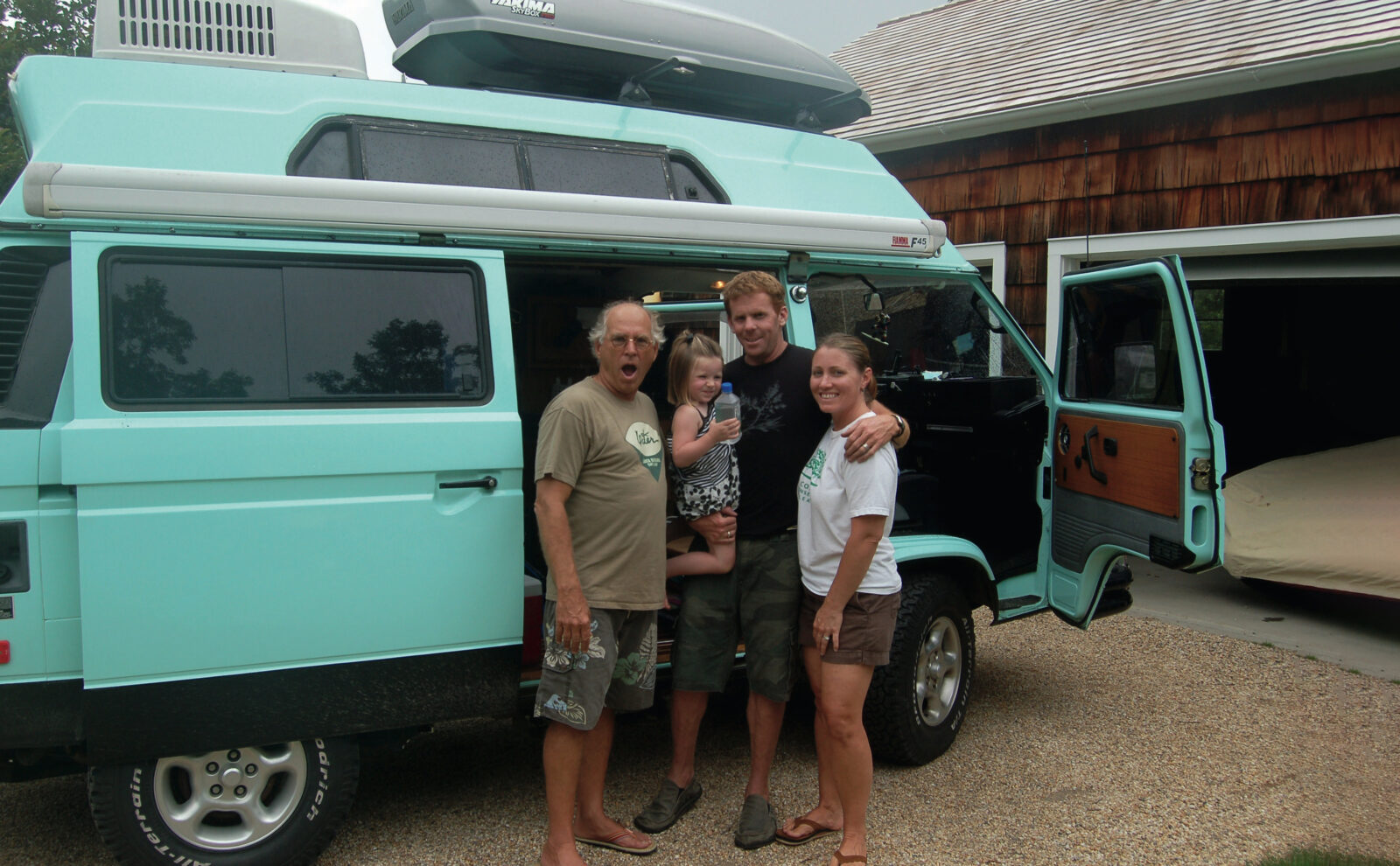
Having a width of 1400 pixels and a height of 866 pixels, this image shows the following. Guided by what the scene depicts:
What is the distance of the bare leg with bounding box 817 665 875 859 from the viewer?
3287 millimetres

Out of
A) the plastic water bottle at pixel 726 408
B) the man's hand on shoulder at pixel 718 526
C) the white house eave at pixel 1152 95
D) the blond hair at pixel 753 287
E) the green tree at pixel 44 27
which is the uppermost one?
the green tree at pixel 44 27

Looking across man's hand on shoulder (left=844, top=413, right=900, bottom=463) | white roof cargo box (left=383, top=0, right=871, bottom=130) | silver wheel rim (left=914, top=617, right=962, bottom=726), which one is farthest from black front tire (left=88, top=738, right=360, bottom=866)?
white roof cargo box (left=383, top=0, right=871, bottom=130)

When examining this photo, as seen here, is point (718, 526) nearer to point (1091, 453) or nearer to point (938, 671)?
point (938, 671)

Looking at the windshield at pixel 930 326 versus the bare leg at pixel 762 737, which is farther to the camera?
the windshield at pixel 930 326

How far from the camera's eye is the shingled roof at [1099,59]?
685 centimetres

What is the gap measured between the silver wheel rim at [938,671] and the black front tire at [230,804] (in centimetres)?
221

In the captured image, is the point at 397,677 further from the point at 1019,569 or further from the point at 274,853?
the point at 1019,569

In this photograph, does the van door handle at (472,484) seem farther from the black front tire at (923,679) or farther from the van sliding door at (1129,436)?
the van sliding door at (1129,436)

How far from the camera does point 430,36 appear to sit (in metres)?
4.01

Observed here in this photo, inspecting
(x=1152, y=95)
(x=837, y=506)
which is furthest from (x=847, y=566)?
(x=1152, y=95)

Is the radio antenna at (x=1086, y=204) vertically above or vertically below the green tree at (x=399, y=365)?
above

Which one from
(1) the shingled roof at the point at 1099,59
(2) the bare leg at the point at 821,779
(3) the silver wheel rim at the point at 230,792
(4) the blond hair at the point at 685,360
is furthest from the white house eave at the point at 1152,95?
(3) the silver wheel rim at the point at 230,792

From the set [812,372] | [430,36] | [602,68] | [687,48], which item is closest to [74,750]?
[812,372]

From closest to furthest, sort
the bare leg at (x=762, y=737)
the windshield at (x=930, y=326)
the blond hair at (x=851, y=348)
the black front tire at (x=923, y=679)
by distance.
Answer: the blond hair at (x=851, y=348)
the bare leg at (x=762, y=737)
the black front tire at (x=923, y=679)
the windshield at (x=930, y=326)
